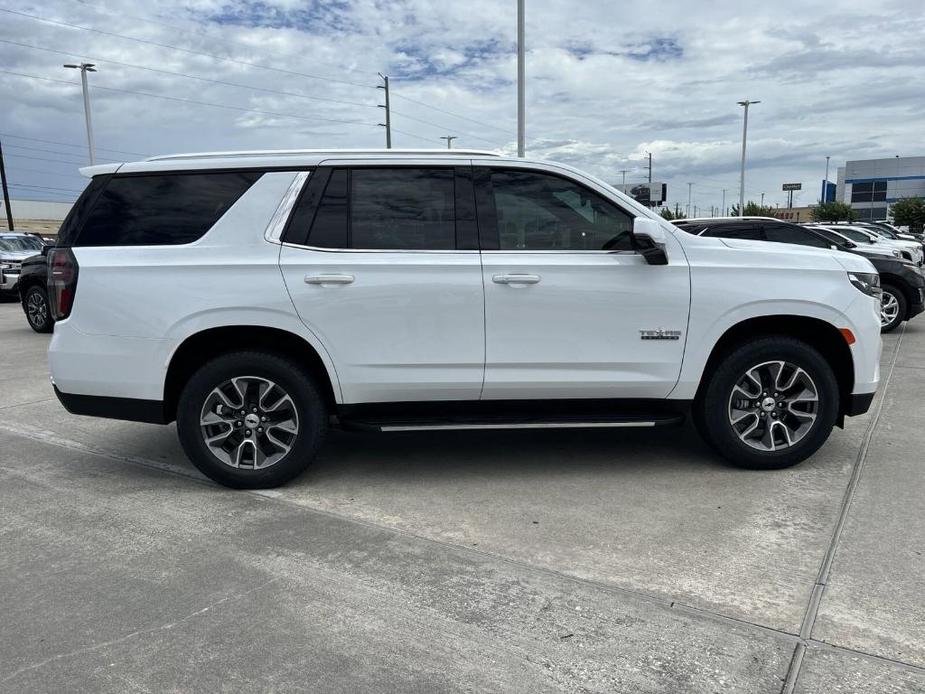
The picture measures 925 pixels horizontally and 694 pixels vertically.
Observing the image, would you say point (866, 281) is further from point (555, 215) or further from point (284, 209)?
point (284, 209)

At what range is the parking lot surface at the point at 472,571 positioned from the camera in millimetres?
2629

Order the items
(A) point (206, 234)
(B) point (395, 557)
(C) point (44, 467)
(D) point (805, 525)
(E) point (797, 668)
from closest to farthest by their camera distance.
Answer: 1. (E) point (797, 668)
2. (B) point (395, 557)
3. (D) point (805, 525)
4. (A) point (206, 234)
5. (C) point (44, 467)

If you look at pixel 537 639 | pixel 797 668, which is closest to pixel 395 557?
pixel 537 639

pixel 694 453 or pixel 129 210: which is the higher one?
pixel 129 210

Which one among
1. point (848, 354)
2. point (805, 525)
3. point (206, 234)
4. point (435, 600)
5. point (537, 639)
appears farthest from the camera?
point (848, 354)

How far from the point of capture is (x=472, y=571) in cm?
336

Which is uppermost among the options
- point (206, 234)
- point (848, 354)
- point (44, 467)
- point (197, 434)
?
point (206, 234)

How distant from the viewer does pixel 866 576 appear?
324 cm

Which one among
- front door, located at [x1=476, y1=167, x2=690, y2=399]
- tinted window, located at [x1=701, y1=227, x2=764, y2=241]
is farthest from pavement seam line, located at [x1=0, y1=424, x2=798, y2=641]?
tinted window, located at [x1=701, y1=227, x2=764, y2=241]

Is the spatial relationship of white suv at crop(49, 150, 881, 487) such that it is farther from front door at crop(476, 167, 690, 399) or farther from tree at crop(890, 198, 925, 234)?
tree at crop(890, 198, 925, 234)

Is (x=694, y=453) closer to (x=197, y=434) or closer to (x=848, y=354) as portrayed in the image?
(x=848, y=354)

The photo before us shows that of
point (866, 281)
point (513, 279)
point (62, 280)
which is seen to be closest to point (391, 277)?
point (513, 279)

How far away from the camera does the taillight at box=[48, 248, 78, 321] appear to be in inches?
167

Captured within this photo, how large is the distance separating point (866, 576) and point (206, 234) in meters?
3.82
